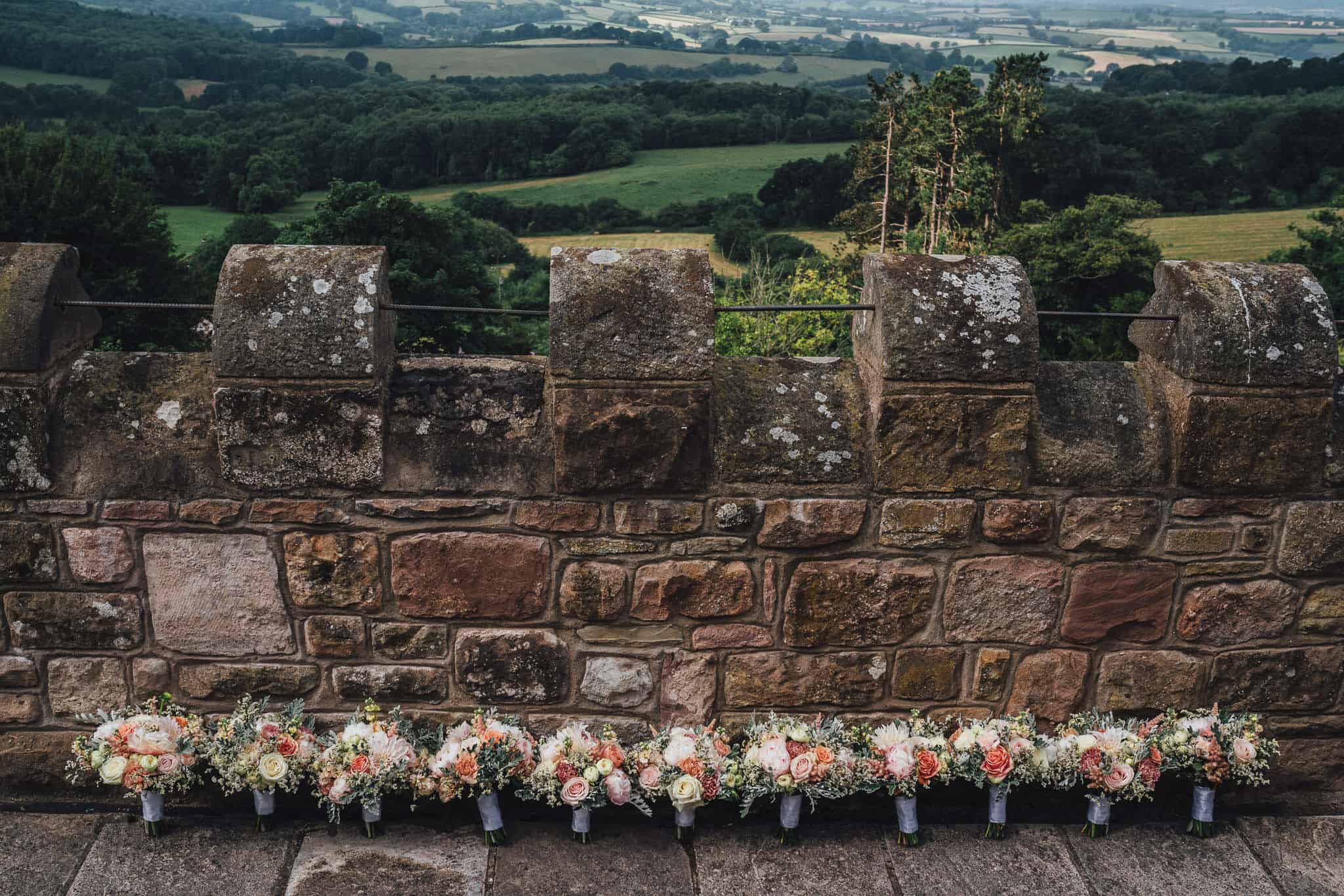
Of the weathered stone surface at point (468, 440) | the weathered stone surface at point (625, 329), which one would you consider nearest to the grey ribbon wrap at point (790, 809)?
the weathered stone surface at point (468, 440)

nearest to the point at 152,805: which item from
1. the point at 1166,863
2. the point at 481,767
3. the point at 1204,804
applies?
the point at 481,767

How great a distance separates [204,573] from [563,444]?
1.05 m

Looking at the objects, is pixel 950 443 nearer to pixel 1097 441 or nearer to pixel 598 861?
pixel 1097 441

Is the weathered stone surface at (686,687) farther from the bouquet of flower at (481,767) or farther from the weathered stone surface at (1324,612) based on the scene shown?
the weathered stone surface at (1324,612)

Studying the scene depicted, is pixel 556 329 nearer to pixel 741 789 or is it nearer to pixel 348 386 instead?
pixel 348 386

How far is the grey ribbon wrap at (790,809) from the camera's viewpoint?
290 centimetres

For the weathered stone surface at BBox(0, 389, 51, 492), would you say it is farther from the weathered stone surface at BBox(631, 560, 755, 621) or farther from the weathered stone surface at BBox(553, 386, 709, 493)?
the weathered stone surface at BBox(631, 560, 755, 621)

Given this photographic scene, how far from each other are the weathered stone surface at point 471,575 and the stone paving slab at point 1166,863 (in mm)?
1622

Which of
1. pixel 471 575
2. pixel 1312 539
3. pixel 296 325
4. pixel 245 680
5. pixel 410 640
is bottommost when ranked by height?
pixel 245 680

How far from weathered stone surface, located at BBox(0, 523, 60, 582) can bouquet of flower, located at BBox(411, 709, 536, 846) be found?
1110 millimetres

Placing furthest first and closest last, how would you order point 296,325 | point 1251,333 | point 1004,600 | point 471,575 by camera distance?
point 1004,600 < point 471,575 < point 1251,333 < point 296,325

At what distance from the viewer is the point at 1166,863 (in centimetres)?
285

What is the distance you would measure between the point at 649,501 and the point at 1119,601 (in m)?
1.35

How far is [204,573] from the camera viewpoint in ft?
9.43
